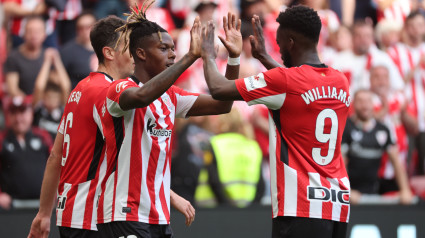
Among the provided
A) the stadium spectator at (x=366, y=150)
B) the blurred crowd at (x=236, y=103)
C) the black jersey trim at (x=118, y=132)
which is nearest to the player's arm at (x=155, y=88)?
the black jersey trim at (x=118, y=132)

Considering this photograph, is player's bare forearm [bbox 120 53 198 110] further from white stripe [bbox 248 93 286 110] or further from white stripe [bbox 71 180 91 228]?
white stripe [bbox 71 180 91 228]

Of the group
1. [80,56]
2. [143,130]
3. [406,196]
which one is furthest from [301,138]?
[80,56]

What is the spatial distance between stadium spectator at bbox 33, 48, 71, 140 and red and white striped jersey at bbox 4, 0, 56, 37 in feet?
1.83

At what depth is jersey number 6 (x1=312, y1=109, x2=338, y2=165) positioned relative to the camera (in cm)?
483

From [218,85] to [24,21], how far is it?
614 centimetres

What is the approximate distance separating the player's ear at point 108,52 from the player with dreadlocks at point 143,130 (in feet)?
1.42

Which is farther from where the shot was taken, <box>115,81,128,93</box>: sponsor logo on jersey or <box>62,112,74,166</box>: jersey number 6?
<box>62,112,74,166</box>: jersey number 6

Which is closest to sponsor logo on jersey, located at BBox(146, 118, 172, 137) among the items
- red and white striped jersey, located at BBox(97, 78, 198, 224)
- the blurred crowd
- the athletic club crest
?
red and white striped jersey, located at BBox(97, 78, 198, 224)

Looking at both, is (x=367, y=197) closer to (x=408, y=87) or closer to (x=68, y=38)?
(x=408, y=87)

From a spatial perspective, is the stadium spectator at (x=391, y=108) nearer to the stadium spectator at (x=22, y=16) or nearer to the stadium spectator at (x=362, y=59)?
the stadium spectator at (x=362, y=59)

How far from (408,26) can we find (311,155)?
6.93 metres

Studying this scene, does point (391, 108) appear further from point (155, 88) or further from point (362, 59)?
point (155, 88)

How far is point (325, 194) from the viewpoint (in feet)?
15.8

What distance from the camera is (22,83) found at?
9.64 m
